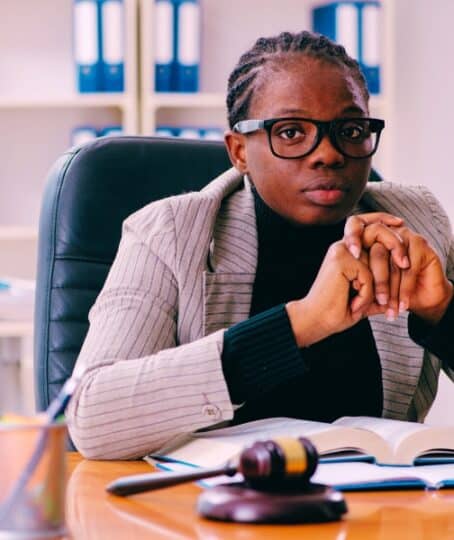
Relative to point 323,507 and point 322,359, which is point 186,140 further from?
point 323,507

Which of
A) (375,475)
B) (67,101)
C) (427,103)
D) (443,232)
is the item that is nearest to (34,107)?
(67,101)

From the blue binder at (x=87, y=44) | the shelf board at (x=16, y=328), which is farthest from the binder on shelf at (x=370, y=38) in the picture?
the shelf board at (x=16, y=328)

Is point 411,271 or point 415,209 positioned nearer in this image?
point 411,271

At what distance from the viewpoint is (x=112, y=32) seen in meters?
3.64

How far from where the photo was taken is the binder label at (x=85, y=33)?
361cm

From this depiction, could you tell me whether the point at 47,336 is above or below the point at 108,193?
below

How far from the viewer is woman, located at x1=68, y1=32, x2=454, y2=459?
1336 mm

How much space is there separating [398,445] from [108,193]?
784mm

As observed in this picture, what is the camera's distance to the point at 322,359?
1.60 metres

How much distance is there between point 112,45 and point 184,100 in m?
0.29

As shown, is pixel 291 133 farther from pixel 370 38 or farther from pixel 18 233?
pixel 370 38

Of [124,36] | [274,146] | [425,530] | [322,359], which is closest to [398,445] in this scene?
[425,530]

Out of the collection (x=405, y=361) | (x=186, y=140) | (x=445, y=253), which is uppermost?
(x=186, y=140)

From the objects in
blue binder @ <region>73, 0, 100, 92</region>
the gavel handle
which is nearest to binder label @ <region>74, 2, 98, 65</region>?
blue binder @ <region>73, 0, 100, 92</region>
